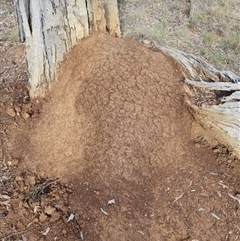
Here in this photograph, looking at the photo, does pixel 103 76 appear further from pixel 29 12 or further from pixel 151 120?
pixel 29 12

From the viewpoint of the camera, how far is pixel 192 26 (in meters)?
5.35

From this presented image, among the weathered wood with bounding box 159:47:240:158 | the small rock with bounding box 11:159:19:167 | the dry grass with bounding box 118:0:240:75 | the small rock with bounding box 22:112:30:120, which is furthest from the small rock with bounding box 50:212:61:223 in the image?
the dry grass with bounding box 118:0:240:75

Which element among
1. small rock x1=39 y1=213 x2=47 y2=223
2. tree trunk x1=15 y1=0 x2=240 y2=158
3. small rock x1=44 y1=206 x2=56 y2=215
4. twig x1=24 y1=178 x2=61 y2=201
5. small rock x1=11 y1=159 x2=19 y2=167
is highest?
tree trunk x1=15 y1=0 x2=240 y2=158

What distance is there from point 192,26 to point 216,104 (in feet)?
9.64

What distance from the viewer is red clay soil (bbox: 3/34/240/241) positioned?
2.37m

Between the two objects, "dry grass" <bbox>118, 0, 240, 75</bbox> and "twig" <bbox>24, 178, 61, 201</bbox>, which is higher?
"dry grass" <bbox>118, 0, 240, 75</bbox>

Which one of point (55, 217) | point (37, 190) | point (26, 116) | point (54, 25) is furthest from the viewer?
point (26, 116)

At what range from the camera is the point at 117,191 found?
2459mm

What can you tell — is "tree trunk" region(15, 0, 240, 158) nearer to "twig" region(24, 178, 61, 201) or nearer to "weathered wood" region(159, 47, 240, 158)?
"weathered wood" region(159, 47, 240, 158)

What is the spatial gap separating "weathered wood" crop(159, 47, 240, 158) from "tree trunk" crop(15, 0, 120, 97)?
2.16ft

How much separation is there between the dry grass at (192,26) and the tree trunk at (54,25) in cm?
192

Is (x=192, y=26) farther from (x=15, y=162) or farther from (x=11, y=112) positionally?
(x=15, y=162)

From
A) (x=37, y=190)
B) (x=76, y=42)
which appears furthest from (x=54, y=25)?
(x=37, y=190)

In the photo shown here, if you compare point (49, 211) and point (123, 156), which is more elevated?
point (123, 156)
